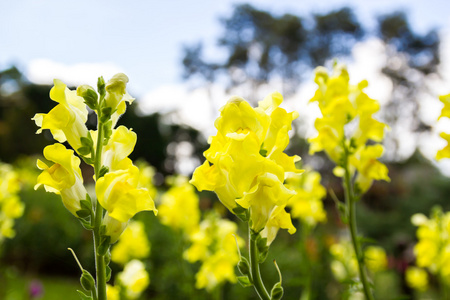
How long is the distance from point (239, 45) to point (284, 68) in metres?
2.52

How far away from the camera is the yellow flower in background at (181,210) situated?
10.5 ft

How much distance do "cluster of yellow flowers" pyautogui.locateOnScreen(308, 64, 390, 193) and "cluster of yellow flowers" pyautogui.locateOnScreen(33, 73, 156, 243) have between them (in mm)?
909

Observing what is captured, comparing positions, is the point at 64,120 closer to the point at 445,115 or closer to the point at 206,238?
the point at 445,115

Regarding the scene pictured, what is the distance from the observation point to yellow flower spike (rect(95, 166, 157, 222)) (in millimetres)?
877

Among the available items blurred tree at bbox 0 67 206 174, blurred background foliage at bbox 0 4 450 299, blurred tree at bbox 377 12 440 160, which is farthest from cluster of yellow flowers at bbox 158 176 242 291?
blurred tree at bbox 377 12 440 160

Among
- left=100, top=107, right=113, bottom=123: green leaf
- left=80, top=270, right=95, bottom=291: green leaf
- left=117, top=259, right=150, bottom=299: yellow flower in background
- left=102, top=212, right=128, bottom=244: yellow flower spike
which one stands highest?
left=100, top=107, right=113, bottom=123: green leaf

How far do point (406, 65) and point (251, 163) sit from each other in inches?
780

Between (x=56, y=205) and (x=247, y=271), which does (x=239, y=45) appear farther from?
(x=247, y=271)

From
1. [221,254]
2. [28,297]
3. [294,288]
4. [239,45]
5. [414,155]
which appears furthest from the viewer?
[239,45]

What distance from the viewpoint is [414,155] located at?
1759 cm

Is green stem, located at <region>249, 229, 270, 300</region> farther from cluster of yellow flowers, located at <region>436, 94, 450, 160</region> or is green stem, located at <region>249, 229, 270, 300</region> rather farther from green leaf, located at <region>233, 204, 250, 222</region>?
cluster of yellow flowers, located at <region>436, 94, 450, 160</region>

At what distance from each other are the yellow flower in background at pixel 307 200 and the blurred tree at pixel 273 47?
1549cm

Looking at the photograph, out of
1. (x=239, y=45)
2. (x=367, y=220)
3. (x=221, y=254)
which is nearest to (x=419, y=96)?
(x=239, y=45)

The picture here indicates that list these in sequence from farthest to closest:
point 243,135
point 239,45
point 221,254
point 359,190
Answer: point 239,45, point 221,254, point 359,190, point 243,135
